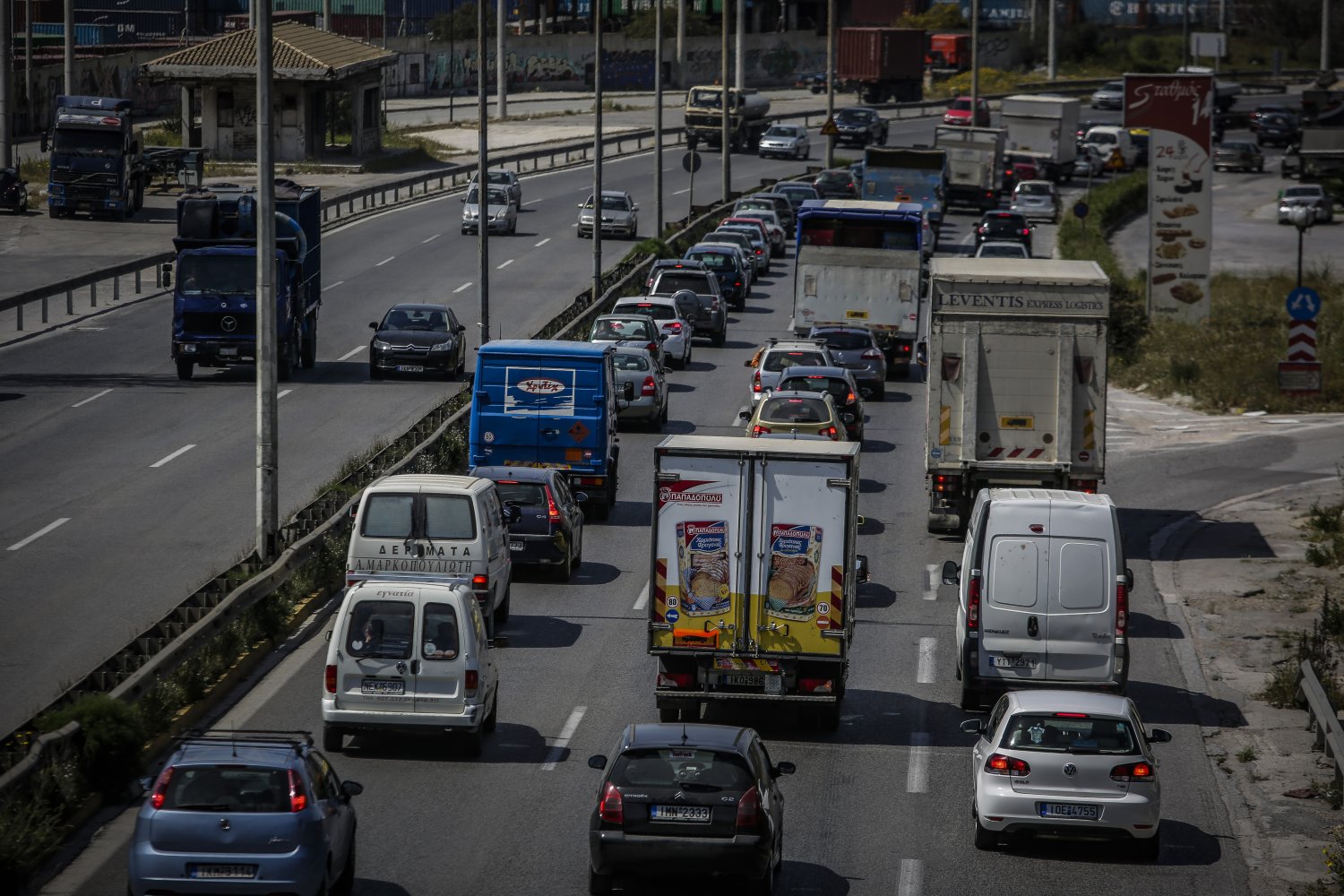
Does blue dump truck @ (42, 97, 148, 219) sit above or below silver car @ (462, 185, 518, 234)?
above

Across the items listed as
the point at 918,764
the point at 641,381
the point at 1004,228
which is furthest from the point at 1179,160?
the point at 918,764

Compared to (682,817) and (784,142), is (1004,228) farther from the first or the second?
(682,817)

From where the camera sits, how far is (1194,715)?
21734 mm

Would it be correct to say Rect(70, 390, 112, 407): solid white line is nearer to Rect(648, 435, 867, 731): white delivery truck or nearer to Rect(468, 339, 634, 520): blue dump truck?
Rect(468, 339, 634, 520): blue dump truck

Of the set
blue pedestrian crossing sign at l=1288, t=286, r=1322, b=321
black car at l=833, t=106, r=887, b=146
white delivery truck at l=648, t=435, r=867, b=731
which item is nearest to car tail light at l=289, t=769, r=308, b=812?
white delivery truck at l=648, t=435, r=867, b=731

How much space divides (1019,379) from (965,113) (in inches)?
3285

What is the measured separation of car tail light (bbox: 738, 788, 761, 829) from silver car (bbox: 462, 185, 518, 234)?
5442 centimetres

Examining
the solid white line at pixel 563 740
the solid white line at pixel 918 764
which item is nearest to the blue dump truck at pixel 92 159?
the solid white line at pixel 563 740

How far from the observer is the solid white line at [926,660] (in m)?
22.8

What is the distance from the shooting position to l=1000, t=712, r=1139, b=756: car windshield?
1630 centimetres

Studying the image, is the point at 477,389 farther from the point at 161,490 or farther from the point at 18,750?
the point at 18,750

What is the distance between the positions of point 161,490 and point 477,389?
230 inches

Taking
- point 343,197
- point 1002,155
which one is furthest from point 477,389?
point 1002,155

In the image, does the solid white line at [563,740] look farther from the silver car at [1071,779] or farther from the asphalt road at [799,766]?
the silver car at [1071,779]
